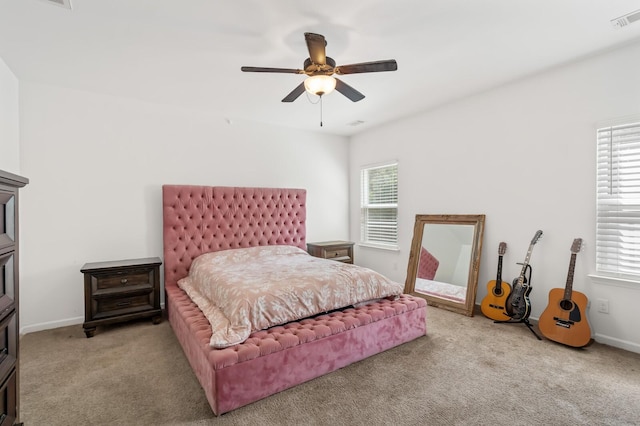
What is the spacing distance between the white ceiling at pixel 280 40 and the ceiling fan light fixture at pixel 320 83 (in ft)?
1.13

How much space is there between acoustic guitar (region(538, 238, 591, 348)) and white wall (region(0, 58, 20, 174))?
17.6 ft

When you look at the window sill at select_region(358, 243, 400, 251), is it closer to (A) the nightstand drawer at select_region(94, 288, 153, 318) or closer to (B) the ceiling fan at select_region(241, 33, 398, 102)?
(B) the ceiling fan at select_region(241, 33, 398, 102)

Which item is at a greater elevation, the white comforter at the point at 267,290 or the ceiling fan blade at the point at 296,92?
the ceiling fan blade at the point at 296,92

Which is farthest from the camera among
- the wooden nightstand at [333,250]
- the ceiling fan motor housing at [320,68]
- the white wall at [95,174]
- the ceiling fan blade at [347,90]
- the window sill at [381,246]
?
the window sill at [381,246]

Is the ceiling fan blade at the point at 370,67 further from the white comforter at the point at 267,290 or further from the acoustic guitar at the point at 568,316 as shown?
the acoustic guitar at the point at 568,316

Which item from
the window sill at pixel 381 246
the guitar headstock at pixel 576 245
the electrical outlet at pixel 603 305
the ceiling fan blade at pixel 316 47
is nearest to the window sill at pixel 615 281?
the electrical outlet at pixel 603 305

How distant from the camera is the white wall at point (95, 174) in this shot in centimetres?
330

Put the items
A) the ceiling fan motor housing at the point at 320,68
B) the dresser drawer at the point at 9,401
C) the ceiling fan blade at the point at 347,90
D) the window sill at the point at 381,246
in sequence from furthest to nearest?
1. the window sill at the point at 381,246
2. the ceiling fan blade at the point at 347,90
3. the ceiling fan motor housing at the point at 320,68
4. the dresser drawer at the point at 9,401

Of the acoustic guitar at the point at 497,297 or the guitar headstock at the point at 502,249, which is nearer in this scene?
the acoustic guitar at the point at 497,297

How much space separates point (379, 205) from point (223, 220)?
8.62 ft

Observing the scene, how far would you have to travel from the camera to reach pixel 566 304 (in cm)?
289

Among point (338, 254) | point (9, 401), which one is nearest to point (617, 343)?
point (338, 254)

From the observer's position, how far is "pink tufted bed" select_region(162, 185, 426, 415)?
2.03m

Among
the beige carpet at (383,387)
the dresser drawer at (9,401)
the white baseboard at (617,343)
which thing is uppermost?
the dresser drawer at (9,401)
